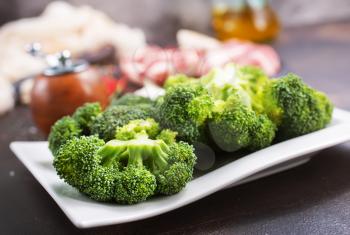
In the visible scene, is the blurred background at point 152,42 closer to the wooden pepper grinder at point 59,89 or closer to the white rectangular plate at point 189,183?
the wooden pepper grinder at point 59,89

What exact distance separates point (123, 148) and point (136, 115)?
161mm

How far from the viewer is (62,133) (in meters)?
1.17

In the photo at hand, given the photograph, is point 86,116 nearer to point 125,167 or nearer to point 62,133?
point 62,133

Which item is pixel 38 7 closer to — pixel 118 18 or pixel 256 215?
pixel 118 18

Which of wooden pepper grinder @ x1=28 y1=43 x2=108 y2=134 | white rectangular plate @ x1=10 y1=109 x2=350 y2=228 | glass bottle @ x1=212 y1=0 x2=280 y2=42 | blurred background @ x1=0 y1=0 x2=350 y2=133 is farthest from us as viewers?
glass bottle @ x1=212 y1=0 x2=280 y2=42

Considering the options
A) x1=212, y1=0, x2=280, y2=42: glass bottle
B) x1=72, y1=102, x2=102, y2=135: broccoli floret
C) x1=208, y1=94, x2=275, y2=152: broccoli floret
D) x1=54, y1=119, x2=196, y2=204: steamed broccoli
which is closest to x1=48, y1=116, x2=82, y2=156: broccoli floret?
x1=72, y1=102, x2=102, y2=135: broccoli floret

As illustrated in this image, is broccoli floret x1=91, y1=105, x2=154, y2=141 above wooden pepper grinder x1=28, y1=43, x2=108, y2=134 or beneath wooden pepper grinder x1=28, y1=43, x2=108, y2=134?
above

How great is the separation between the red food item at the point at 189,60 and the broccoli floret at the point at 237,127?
0.71 metres

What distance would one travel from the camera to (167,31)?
9.18 ft

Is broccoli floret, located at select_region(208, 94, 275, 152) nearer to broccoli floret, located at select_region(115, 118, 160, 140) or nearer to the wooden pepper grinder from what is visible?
broccoli floret, located at select_region(115, 118, 160, 140)

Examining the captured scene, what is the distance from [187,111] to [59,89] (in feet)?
1.78

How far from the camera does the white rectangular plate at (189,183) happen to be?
905mm

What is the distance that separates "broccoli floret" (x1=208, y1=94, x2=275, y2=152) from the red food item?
71 centimetres

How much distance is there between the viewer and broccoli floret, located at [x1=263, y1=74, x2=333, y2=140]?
1.17 meters
